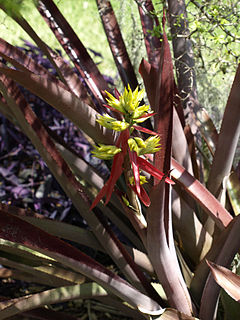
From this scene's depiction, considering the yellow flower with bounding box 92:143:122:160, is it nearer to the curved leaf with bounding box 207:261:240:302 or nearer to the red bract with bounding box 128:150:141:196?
the red bract with bounding box 128:150:141:196

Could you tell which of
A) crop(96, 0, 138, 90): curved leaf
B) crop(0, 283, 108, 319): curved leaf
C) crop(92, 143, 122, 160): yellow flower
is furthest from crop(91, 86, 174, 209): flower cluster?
crop(96, 0, 138, 90): curved leaf

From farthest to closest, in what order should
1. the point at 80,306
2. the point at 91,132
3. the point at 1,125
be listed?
the point at 1,125, the point at 80,306, the point at 91,132

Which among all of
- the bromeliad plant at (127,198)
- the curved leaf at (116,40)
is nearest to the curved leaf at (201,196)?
the bromeliad plant at (127,198)

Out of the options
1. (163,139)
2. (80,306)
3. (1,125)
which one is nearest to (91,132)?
(163,139)

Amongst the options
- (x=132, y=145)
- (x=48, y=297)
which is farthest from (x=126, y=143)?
(x=48, y=297)

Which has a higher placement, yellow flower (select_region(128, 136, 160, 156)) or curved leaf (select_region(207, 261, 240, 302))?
yellow flower (select_region(128, 136, 160, 156))

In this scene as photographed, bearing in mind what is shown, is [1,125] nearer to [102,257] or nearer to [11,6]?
[102,257]

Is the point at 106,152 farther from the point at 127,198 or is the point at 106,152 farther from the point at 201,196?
the point at 201,196

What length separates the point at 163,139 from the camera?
29.8 inches

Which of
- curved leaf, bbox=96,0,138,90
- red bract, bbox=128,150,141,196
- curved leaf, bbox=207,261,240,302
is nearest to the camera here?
red bract, bbox=128,150,141,196

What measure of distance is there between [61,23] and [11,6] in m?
0.57

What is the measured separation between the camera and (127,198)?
0.80m

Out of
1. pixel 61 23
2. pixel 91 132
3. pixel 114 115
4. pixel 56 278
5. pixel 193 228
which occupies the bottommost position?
pixel 56 278

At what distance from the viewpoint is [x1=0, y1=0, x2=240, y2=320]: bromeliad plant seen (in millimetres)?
646
